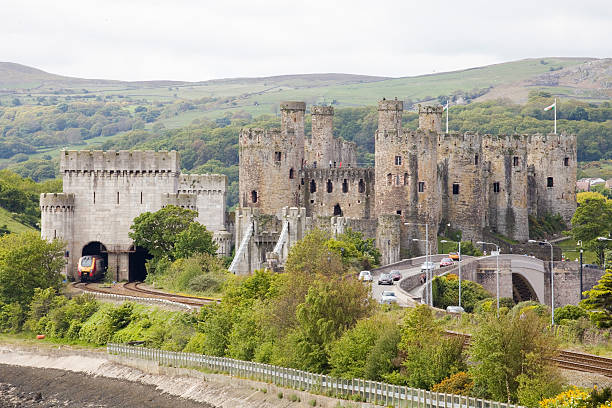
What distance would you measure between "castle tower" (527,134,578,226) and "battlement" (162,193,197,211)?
3510 centimetres

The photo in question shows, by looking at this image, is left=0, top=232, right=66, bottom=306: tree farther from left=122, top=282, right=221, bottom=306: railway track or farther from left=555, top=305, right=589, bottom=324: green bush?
left=555, top=305, right=589, bottom=324: green bush

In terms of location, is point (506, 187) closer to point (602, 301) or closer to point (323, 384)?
point (602, 301)

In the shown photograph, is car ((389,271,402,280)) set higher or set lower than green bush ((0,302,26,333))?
higher

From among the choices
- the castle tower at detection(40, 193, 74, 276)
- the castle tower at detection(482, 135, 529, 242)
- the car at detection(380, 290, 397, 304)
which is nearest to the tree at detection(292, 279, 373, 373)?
the car at detection(380, 290, 397, 304)

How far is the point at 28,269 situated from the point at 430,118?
1550 inches

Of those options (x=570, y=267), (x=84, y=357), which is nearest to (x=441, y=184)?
(x=570, y=267)

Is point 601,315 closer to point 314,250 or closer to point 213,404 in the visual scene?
point 213,404

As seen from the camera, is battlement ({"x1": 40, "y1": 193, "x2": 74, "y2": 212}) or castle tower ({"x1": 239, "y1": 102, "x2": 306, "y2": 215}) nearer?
battlement ({"x1": 40, "y1": 193, "x2": 74, "y2": 212})

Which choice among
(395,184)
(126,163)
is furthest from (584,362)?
(126,163)

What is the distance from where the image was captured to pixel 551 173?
120 metres

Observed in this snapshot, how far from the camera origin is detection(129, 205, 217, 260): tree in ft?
318

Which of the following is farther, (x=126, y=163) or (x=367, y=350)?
(x=126, y=163)

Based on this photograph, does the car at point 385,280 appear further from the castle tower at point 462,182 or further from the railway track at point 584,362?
the railway track at point 584,362

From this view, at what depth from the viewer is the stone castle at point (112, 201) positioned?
102 m
